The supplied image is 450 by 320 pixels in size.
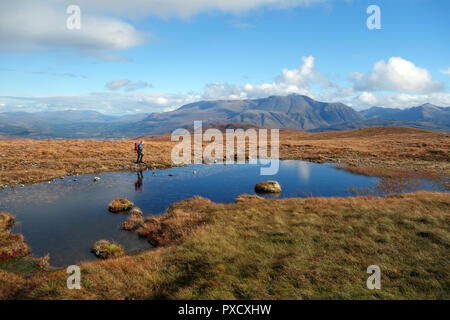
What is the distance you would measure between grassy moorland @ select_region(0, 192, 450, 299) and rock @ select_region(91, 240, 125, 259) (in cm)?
182

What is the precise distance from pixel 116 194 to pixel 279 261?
20.6m

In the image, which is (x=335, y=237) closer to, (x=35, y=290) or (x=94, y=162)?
(x=35, y=290)

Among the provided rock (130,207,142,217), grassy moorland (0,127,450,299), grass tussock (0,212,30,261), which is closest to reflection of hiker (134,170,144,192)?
rock (130,207,142,217)

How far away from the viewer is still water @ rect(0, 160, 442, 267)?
1562 centimetres

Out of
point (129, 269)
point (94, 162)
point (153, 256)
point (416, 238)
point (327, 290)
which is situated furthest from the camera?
point (94, 162)

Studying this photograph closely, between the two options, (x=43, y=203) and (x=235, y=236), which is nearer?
(x=235, y=236)

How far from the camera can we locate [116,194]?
83.8 ft

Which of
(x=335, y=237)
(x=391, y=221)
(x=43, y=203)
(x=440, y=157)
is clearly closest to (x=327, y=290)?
(x=335, y=237)

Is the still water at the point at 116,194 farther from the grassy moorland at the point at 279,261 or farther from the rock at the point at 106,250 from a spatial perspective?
the grassy moorland at the point at 279,261

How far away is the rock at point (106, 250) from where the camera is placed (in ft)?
44.8

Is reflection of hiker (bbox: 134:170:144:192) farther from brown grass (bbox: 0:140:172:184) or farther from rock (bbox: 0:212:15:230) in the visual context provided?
rock (bbox: 0:212:15:230)

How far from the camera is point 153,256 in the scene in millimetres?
12109

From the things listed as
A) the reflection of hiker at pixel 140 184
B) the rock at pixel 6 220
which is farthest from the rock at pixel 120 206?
the rock at pixel 6 220
